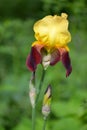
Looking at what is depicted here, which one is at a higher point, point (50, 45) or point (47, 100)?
point (50, 45)

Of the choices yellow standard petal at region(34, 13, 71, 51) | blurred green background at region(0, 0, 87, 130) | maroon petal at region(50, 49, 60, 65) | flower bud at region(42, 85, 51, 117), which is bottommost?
blurred green background at region(0, 0, 87, 130)

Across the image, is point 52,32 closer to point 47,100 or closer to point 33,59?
point 33,59

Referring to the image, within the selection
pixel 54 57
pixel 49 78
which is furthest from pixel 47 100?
pixel 49 78

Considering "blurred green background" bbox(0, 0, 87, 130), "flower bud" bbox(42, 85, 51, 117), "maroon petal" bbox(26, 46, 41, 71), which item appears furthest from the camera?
"blurred green background" bbox(0, 0, 87, 130)

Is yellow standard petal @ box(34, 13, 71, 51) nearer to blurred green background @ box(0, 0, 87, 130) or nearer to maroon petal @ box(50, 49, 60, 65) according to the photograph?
maroon petal @ box(50, 49, 60, 65)

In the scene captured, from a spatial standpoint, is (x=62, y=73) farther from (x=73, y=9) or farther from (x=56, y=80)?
(x=73, y=9)

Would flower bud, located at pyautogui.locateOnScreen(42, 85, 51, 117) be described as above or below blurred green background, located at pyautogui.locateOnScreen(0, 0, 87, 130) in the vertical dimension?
above

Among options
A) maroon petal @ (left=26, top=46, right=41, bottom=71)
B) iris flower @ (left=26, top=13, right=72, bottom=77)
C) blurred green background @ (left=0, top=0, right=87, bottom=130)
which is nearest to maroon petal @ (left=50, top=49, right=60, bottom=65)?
iris flower @ (left=26, top=13, right=72, bottom=77)
